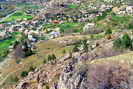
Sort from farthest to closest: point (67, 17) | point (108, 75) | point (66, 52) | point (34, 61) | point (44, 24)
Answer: point (67, 17), point (44, 24), point (34, 61), point (66, 52), point (108, 75)

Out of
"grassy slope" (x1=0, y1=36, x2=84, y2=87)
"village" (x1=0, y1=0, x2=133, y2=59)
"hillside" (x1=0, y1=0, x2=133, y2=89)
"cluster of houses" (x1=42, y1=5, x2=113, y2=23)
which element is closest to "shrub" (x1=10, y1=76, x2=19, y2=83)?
"hillside" (x1=0, y1=0, x2=133, y2=89)

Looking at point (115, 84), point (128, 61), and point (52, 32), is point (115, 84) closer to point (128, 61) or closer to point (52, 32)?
point (128, 61)

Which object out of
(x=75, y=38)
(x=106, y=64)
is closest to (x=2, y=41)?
(x=75, y=38)

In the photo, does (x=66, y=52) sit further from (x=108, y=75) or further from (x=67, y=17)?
(x=67, y=17)

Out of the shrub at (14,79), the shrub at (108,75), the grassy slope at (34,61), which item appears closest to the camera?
the shrub at (108,75)

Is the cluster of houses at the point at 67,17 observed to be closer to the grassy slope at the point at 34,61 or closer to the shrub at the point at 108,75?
the grassy slope at the point at 34,61

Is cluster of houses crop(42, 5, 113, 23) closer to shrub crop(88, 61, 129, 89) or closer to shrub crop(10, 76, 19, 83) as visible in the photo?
shrub crop(10, 76, 19, 83)

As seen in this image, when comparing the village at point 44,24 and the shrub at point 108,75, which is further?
the village at point 44,24

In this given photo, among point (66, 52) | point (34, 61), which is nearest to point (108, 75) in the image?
point (66, 52)

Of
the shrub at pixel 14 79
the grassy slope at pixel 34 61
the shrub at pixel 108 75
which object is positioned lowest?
the grassy slope at pixel 34 61

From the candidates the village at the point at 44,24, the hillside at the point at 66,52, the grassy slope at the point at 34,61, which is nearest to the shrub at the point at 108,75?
the hillside at the point at 66,52

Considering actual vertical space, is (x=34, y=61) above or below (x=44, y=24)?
above
